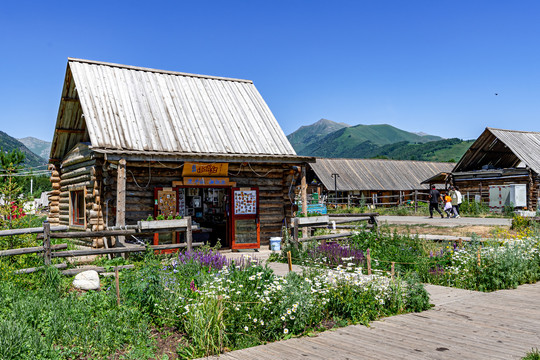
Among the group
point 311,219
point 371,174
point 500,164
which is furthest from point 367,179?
point 311,219

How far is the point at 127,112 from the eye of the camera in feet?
49.9

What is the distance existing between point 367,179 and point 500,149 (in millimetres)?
12568

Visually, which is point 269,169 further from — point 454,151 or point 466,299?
point 454,151

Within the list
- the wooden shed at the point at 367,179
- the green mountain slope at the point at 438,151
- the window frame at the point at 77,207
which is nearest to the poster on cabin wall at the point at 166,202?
the window frame at the point at 77,207

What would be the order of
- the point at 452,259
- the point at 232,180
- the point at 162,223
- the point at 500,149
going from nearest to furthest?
the point at 452,259 → the point at 162,223 → the point at 232,180 → the point at 500,149

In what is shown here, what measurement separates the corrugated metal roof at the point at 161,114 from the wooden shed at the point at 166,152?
4cm

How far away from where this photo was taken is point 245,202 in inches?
619

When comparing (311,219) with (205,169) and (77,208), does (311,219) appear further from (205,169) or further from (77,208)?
(77,208)

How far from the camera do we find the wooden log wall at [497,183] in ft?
96.8

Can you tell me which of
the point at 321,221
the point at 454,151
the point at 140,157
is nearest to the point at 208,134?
the point at 140,157

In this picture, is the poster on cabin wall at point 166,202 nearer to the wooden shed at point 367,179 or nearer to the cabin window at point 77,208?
the cabin window at point 77,208

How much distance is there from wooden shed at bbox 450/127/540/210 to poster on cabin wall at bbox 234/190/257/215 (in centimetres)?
2110

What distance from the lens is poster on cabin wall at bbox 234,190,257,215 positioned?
15586mm

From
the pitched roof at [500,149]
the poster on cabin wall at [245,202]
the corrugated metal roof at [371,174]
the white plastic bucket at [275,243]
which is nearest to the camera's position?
the white plastic bucket at [275,243]
